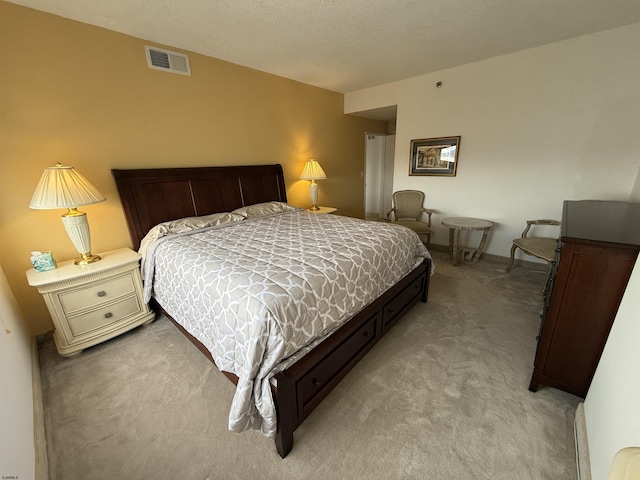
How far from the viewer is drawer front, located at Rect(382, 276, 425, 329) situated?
2.01 metres

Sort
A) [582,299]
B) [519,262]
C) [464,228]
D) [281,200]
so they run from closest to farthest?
[582,299], [464,228], [519,262], [281,200]

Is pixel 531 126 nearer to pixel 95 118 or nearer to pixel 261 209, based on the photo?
pixel 261 209

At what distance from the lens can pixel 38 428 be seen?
4.51ft

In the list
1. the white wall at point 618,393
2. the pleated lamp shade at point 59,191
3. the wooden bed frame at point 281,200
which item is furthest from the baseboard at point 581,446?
the pleated lamp shade at point 59,191

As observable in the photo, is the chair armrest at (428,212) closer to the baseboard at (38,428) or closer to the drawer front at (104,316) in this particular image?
the drawer front at (104,316)

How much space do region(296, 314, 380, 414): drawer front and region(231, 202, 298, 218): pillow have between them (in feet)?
6.20

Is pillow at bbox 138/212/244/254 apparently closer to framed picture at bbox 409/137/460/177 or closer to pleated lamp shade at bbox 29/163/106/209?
pleated lamp shade at bbox 29/163/106/209

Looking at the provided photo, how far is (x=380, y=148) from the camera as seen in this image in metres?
5.69

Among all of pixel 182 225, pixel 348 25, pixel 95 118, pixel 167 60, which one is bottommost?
pixel 182 225

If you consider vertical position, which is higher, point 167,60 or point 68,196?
point 167,60

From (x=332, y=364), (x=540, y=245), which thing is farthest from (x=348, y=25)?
(x=540, y=245)

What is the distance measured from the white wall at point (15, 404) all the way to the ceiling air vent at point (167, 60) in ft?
7.24

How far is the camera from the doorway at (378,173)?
562 cm

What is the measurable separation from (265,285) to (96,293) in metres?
1.61
